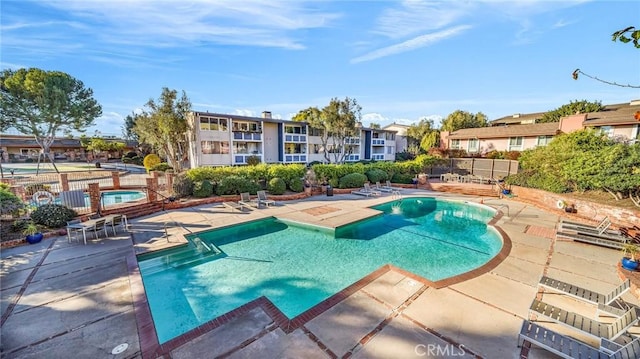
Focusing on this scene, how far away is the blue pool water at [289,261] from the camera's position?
5812 millimetres

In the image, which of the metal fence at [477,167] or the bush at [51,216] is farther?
the metal fence at [477,167]

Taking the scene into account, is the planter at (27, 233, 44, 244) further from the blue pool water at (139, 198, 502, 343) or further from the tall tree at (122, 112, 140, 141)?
the tall tree at (122, 112, 140, 141)

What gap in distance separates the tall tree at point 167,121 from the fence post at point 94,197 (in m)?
13.9

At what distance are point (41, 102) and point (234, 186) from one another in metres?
25.7

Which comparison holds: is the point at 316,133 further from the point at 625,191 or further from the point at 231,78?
the point at 625,191

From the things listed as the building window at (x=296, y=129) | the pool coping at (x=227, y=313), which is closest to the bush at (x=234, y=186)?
the pool coping at (x=227, y=313)

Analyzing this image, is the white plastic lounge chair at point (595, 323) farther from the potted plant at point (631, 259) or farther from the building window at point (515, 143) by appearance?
the building window at point (515, 143)

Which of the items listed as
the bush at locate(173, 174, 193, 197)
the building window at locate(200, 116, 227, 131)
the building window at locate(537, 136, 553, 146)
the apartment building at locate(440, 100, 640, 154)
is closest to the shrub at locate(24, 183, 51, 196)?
the bush at locate(173, 174, 193, 197)

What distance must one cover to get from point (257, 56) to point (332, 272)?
14.8 m

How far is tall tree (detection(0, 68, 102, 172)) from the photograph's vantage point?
2339 centimetres

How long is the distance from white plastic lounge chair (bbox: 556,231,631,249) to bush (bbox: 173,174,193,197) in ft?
56.6

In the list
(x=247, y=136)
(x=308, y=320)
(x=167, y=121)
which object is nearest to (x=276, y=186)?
(x=308, y=320)

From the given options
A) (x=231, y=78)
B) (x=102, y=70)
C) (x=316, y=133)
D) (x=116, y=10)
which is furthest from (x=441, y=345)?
(x=316, y=133)

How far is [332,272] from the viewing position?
723 cm
